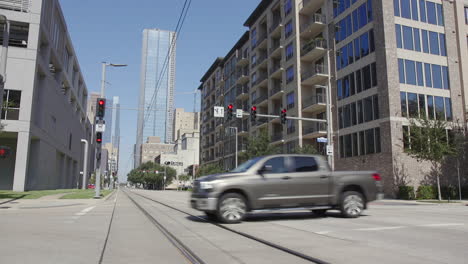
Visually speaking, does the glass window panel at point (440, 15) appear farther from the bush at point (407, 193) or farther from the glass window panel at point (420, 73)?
the bush at point (407, 193)

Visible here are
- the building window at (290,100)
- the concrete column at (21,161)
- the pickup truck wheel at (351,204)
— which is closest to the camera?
the pickup truck wheel at (351,204)

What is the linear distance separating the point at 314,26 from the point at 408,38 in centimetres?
1082

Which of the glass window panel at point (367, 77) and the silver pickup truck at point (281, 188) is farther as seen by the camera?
the glass window panel at point (367, 77)

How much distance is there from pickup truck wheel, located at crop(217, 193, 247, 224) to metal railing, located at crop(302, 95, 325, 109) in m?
31.4

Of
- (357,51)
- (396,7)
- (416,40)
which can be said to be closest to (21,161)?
(357,51)

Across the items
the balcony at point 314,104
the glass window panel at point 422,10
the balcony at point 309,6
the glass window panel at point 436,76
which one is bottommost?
the balcony at point 314,104

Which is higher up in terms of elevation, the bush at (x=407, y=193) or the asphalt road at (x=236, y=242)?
the bush at (x=407, y=193)

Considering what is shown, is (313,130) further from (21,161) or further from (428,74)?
(21,161)

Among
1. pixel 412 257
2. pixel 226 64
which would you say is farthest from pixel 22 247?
pixel 226 64

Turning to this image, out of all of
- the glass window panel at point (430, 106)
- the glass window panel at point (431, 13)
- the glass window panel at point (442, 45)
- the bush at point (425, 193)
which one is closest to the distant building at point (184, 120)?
the glass window panel at point (431, 13)

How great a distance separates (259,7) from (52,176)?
114 feet

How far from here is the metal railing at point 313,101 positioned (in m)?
39.9

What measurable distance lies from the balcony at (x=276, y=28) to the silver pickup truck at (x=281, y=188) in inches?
1572

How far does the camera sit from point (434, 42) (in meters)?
34.6
